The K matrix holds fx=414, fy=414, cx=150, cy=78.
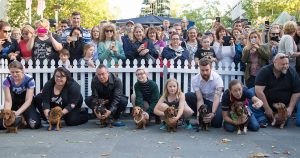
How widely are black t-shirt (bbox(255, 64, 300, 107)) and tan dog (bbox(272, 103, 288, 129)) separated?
0.97 feet

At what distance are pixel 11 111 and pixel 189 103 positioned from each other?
11.2 ft

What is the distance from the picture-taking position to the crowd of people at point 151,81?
777cm

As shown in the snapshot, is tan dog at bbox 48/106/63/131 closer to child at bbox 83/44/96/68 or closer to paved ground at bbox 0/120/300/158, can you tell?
paved ground at bbox 0/120/300/158

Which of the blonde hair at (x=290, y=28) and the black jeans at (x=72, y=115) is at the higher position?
the blonde hair at (x=290, y=28)

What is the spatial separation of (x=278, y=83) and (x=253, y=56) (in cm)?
102

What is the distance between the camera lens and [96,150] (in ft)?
19.6

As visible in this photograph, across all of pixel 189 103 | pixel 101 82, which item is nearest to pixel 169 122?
pixel 189 103

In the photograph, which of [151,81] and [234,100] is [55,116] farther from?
[234,100]

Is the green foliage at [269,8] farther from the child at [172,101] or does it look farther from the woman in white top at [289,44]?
the child at [172,101]

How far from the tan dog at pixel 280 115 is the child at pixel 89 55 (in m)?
3.94

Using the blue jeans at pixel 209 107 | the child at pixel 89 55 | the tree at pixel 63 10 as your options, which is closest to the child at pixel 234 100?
the blue jeans at pixel 209 107

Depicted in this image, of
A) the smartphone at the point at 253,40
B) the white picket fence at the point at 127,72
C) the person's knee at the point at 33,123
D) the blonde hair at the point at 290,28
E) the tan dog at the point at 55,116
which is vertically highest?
the blonde hair at the point at 290,28

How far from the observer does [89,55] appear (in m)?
9.08

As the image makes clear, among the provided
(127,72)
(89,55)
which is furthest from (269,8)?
(89,55)
